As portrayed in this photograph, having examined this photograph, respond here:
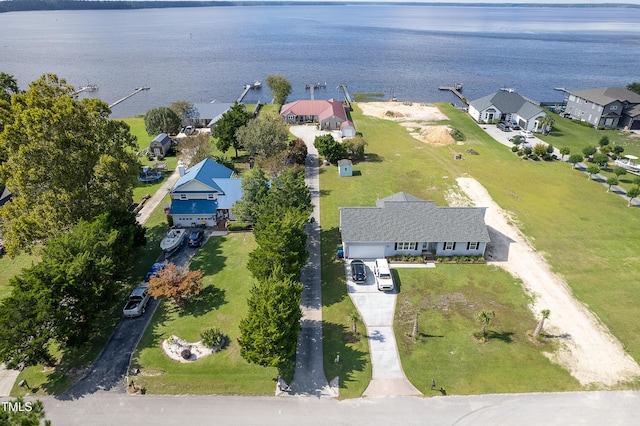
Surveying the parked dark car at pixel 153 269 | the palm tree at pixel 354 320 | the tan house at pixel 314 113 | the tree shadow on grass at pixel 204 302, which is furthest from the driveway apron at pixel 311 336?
the tan house at pixel 314 113

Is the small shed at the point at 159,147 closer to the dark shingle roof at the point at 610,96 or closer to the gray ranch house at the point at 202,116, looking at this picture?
the gray ranch house at the point at 202,116

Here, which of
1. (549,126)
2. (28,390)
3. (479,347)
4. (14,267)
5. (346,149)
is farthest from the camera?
(549,126)

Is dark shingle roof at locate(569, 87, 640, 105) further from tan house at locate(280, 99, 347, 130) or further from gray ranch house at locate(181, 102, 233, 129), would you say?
gray ranch house at locate(181, 102, 233, 129)

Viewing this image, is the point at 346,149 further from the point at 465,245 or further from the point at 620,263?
the point at 620,263

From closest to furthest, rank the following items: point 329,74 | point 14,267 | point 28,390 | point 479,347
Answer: point 28,390
point 479,347
point 14,267
point 329,74

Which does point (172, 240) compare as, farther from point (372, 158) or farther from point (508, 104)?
point (508, 104)

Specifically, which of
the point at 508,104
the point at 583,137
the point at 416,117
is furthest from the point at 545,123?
the point at 416,117

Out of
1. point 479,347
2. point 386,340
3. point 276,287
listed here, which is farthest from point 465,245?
point 276,287
